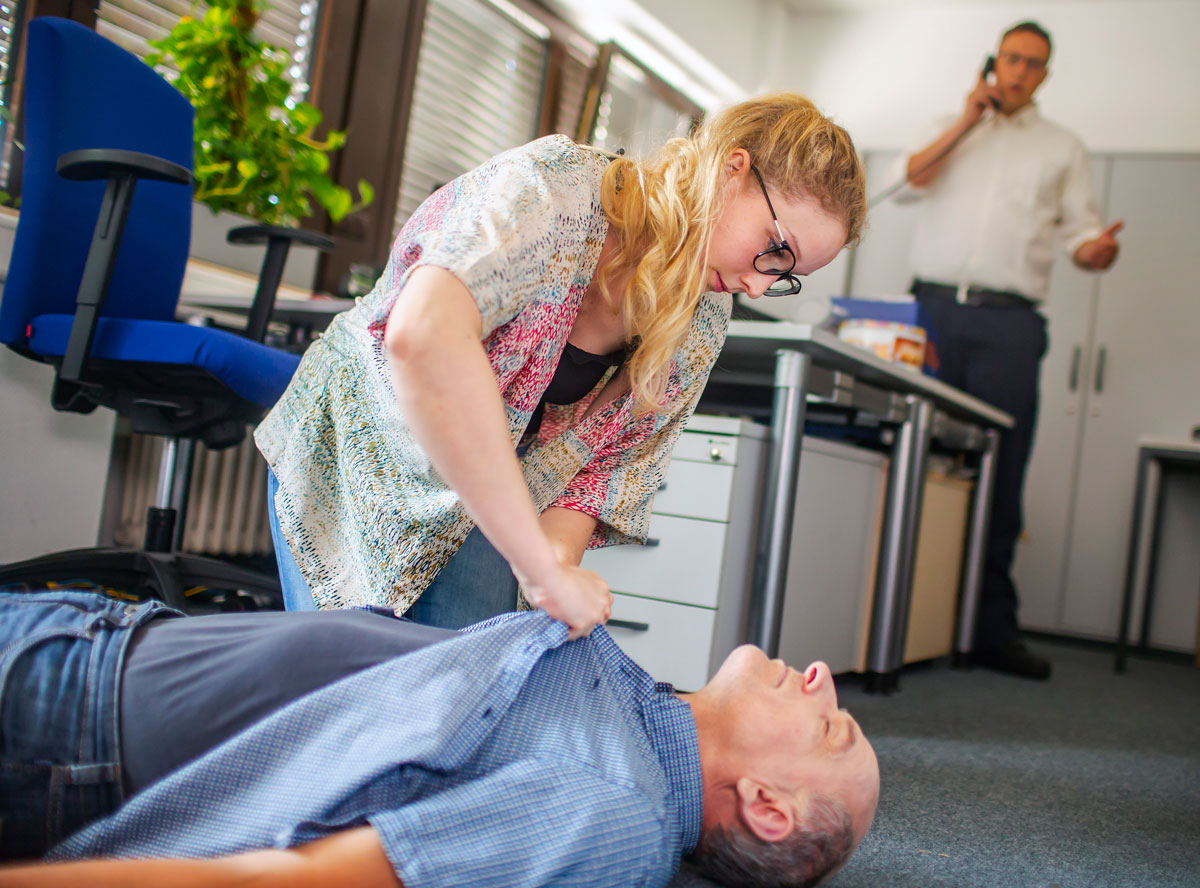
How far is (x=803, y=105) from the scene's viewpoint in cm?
113

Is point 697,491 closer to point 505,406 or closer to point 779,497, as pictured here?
point 779,497

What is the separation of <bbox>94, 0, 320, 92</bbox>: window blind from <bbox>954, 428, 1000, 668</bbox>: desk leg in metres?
2.41

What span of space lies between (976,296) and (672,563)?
6.26 feet

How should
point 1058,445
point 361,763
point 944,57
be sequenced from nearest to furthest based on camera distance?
point 361,763 → point 1058,445 → point 944,57

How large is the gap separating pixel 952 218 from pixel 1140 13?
2.07 metres

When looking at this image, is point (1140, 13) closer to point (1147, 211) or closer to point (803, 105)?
point (1147, 211)

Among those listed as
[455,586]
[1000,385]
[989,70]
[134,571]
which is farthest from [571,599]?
[989,70]

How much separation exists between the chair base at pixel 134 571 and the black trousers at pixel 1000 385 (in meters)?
2.27

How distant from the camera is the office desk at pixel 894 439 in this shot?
76.1 inches

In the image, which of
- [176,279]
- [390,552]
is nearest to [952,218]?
[176,279]

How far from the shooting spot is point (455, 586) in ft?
4.09

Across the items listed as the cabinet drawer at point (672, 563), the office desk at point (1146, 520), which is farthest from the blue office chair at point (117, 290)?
the office desk at point (1146, 520)

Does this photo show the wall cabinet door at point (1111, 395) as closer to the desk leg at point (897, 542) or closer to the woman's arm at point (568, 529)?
the desk leg at point (897, 542)

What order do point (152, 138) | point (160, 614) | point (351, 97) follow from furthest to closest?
point (351, 97) < point (152, 138) < point (160, 614)
